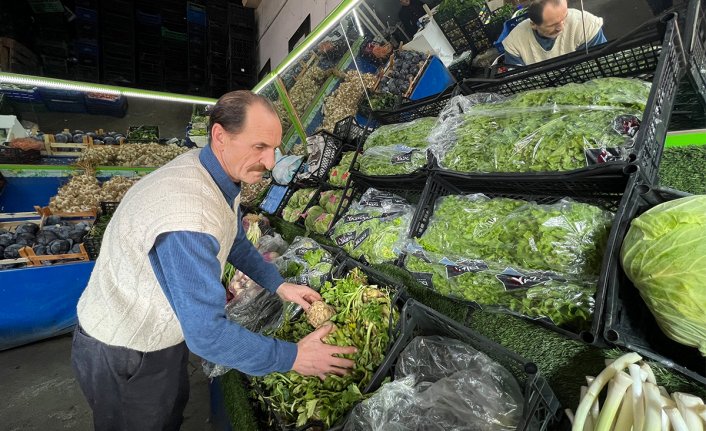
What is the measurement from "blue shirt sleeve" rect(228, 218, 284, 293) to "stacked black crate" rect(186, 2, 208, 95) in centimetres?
1383

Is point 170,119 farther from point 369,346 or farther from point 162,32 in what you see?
point 369,346

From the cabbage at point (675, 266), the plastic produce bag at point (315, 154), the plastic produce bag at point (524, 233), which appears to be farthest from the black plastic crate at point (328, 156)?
the cabbage at point (675, 266)

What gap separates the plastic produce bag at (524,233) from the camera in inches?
54.1

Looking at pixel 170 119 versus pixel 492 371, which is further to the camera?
pixel 170 119

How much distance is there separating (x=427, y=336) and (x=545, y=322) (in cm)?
51

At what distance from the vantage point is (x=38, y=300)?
3.87 m

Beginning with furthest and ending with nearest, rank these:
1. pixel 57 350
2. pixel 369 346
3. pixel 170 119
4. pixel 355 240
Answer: pixel 170 119 < pixel 57 350 < pixel 355 240 < pixel 369 346

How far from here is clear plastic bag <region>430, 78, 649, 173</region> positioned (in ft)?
4.60

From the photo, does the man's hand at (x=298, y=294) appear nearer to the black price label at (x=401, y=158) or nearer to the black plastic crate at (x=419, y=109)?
the black price label at (x=401, y=158)

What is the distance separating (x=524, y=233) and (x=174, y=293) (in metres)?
1.55

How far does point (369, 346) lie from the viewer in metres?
1.65

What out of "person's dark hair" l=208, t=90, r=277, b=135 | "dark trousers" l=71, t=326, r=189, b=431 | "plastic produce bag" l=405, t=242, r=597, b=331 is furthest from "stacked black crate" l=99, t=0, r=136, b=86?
"plastic produce bag" l=405, t=242, r=597, b=331

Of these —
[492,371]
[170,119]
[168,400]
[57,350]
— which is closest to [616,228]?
[492,371]

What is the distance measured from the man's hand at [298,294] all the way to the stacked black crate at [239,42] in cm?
1126
